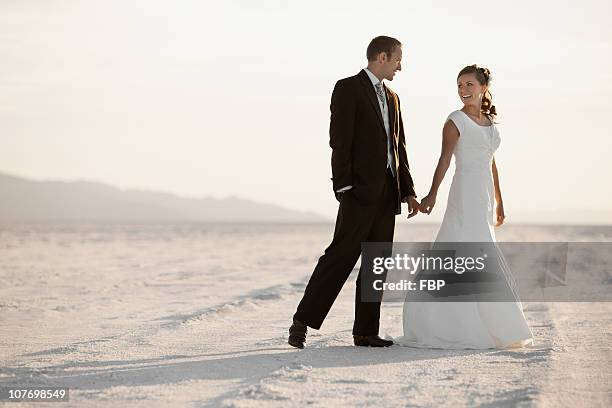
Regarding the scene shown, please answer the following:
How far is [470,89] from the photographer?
20.2 feet

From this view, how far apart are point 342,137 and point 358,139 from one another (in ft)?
0.41

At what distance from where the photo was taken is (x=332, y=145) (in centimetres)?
572

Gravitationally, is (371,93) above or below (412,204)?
above

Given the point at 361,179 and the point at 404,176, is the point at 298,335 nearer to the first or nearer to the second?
the point at 361,179

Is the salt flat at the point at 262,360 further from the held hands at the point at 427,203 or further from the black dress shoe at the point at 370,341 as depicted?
the held hands at the point at 427,203

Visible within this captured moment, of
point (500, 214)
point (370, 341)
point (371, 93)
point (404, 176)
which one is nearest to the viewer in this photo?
point (371, 93)

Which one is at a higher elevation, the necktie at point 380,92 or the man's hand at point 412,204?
the necktie at point 380,92

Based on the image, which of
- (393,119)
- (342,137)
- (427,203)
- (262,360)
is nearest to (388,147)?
→ (393,119)

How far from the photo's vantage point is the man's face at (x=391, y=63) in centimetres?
585

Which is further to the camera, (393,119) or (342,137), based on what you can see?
(393,119)

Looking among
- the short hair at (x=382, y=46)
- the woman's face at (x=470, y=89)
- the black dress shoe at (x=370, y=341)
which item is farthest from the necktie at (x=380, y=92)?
the black dress shoe at (x=370, y=341)

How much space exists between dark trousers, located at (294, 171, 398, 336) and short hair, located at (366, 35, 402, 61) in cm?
74

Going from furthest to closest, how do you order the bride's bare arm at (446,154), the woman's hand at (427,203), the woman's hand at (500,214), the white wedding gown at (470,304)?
the woman's hand at (500,214) → the bride's bare arm at (446,154) → the woman's hand at (427,203) → the white wedding gown at (470,304)

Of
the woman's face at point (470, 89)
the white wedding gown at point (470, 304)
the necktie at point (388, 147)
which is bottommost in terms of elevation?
the white wedding gown at point (470, 304)
